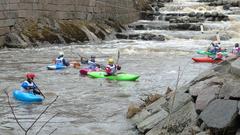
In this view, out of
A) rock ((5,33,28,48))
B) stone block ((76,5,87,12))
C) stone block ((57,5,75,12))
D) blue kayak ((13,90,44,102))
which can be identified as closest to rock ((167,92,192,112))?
blue kayak ((13,90,44,102))

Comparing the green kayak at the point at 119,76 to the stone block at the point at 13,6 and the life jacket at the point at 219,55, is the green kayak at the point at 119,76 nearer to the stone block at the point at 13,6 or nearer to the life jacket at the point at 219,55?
the life jacket at the point at 219,55

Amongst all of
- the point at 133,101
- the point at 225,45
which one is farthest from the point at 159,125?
the point at 225,45

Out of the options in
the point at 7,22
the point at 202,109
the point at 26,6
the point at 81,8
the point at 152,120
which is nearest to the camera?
the point at 202,109

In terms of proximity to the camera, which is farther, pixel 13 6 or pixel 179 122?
pixel 13 6

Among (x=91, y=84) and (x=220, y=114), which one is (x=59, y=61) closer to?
(x=91, y=84)

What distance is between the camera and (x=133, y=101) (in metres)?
10.4

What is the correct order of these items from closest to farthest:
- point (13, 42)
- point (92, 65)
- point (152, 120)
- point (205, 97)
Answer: point (205, 97) < point (152, 120) < point (92, 65) < point (13, 42)

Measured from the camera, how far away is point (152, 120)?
7.32 meters

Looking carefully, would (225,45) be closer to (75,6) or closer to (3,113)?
(75,6)

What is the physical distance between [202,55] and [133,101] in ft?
34.3

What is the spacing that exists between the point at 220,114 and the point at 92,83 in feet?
25.8

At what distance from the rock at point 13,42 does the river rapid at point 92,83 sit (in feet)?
1.93

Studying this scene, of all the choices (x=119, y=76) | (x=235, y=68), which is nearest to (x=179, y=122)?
(x=235, y=68)

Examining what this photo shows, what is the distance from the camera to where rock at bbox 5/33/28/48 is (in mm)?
20422
